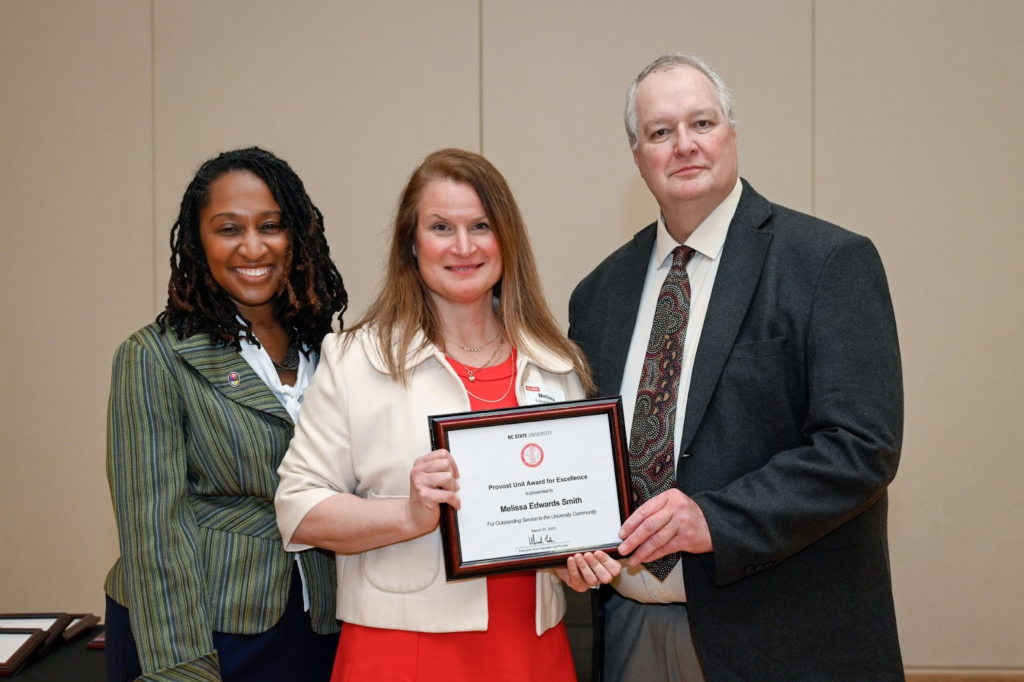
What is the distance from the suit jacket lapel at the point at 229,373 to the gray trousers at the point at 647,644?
1.01 m

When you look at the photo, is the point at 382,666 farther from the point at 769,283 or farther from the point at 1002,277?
the point at 1002,277

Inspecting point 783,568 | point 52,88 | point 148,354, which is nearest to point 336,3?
point 52,88

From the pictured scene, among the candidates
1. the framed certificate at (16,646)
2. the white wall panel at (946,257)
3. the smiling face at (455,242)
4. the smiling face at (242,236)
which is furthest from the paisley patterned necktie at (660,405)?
the white wall panel at (946,257)

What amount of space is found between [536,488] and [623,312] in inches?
26.8

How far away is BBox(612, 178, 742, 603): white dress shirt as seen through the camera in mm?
2021

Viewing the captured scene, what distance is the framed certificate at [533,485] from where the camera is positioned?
5.74 feet

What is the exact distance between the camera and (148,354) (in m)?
1.94

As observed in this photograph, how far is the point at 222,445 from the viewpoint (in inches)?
77.5

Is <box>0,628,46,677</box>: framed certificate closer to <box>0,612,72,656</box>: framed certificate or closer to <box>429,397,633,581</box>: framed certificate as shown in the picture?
<box>0,612,72,656</box>: framed certificate

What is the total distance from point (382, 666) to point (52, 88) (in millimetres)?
4147

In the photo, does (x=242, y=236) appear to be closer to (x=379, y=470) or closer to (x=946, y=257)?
(x=379, y=470)

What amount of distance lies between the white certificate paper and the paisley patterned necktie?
212mm
